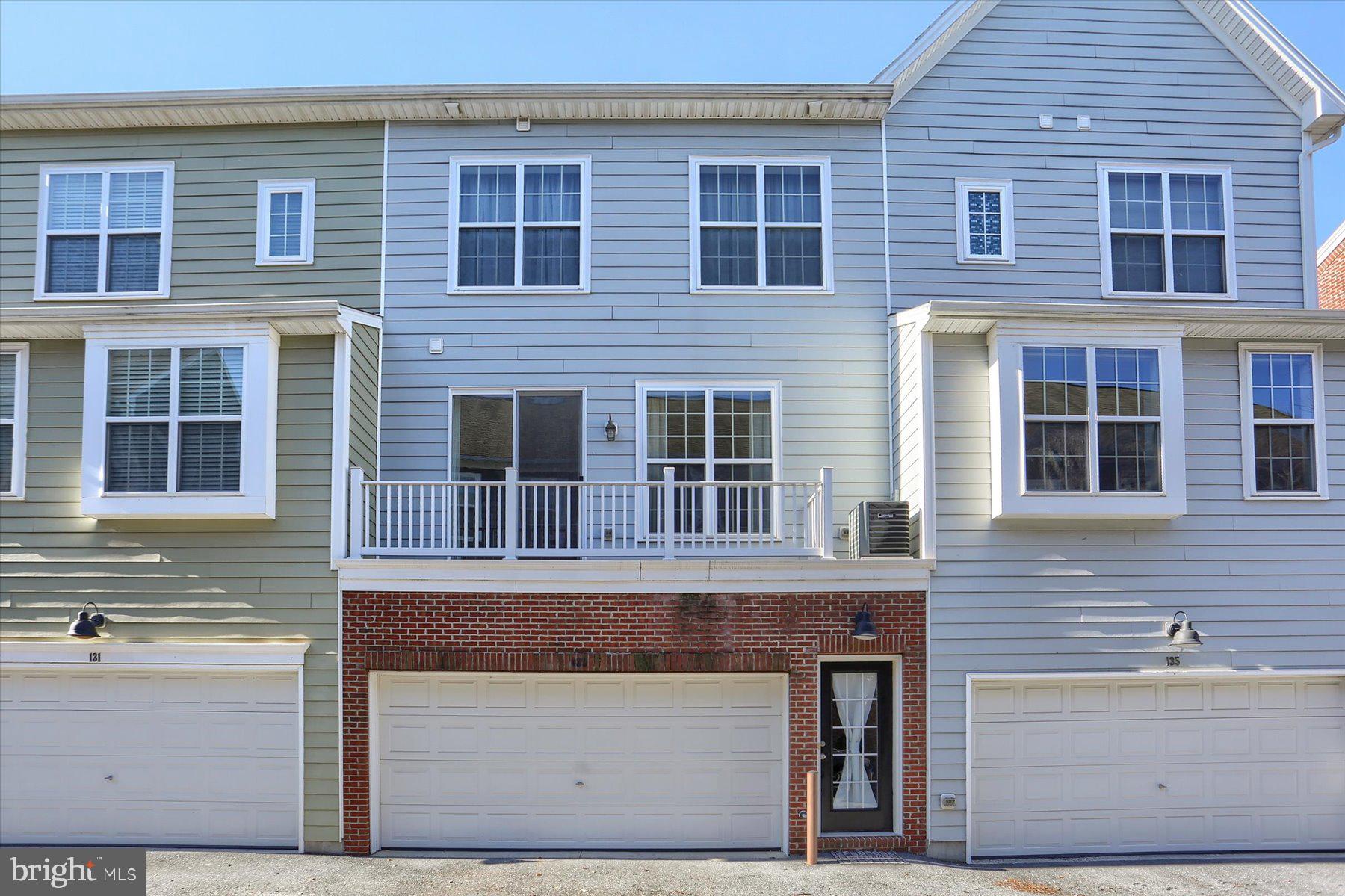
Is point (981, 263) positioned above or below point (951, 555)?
→ above

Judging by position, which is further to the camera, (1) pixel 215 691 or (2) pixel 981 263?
(2) pixel 981 263

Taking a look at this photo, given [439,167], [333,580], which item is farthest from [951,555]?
[439,167]

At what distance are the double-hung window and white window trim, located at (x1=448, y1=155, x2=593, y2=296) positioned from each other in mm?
1737

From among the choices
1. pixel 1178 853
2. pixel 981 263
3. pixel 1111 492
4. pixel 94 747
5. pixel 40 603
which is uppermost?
pixel 981 263

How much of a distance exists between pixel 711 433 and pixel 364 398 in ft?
13.6

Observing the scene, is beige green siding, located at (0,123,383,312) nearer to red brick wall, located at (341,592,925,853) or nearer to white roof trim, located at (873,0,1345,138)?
red brick wall, located at (341,592,925,853)

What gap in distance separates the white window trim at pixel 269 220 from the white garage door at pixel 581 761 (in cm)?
547

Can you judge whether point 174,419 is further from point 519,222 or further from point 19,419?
point 519,222

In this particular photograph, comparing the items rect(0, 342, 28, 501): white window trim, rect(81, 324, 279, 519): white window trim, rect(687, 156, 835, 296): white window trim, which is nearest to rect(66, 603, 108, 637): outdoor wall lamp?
rect(81, 324, 279, 519): white window trim

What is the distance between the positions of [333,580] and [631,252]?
532cm

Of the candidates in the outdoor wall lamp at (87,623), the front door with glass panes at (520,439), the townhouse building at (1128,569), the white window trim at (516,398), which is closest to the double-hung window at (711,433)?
the white window trim at (516,398)

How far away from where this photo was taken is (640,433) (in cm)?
1265

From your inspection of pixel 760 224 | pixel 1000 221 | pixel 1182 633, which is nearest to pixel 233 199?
pixel 760 224

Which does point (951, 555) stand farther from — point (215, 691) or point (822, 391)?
point (215, 691)
